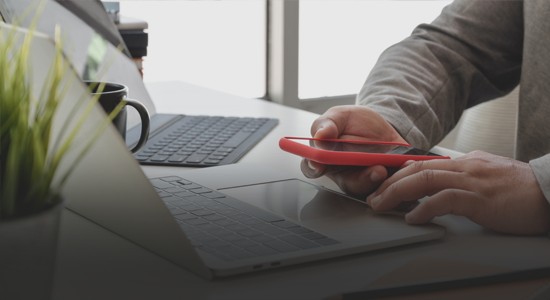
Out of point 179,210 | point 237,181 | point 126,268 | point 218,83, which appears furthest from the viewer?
point 218,83

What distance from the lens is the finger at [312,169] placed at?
0.83m

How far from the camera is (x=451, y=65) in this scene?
50.3 inches

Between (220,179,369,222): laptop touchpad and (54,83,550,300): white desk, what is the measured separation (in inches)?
3.8

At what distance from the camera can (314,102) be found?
2.95 meters

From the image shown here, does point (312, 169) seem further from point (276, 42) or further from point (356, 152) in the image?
point (276, 42)

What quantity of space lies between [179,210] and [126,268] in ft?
0.43

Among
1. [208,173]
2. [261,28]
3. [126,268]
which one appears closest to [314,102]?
[261,28]

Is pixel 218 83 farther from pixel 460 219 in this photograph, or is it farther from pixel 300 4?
pixel 460 219

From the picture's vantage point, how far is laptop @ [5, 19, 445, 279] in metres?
0.54

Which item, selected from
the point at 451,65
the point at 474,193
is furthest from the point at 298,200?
the point at 451,65

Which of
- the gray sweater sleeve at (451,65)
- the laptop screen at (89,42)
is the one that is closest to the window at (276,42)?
the laptop screen at (89,42)

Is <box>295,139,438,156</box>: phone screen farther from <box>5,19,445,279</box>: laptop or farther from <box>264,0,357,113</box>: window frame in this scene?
<box>264,0,357,113</box>: window frame

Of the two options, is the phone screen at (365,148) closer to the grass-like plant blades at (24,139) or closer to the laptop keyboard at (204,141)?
the laptop keyboard at (204,141)

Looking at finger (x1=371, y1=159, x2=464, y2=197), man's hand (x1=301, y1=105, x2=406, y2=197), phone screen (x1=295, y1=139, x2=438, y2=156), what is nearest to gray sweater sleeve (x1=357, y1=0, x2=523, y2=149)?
man's hand (x1=301, y1=105, x2=406, y2=197)
